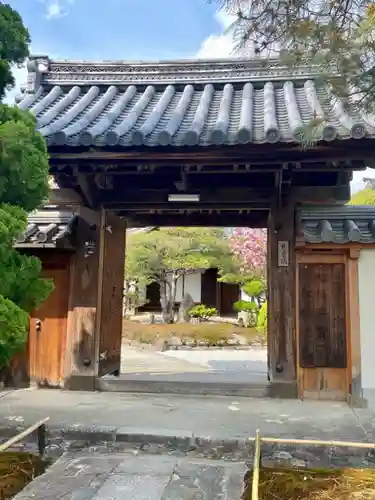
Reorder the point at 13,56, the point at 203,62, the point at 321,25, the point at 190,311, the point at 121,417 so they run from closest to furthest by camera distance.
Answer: the point at 321,25
the point at 13,56
the point at 121,417
the point at 203,62
the point at 190,311

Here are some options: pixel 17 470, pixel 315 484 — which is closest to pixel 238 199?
pixel 315 484

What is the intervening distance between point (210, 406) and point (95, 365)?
5.40 ft

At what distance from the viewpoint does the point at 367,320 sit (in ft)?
18.2

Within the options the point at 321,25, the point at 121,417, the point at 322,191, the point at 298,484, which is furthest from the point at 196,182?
the point at 298,484

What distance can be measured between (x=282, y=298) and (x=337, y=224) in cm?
113

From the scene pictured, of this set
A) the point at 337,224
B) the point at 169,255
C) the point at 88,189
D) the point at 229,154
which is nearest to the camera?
the point at 229,154

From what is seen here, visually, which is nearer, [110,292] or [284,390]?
[284,390]

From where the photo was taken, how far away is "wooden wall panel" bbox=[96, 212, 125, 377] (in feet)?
20.7

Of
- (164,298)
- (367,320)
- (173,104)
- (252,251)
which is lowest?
(367,320)

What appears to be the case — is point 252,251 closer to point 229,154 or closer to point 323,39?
point 229,154

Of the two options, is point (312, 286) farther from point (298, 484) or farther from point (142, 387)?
point (298, 484)

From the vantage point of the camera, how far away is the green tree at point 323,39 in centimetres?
273

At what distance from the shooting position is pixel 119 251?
23.3 ft

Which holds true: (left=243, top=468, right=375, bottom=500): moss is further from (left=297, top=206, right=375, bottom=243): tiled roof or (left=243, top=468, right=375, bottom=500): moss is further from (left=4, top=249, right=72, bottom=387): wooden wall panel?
(left=4, top=249, right=72, bottom=387): wooden wall panel
